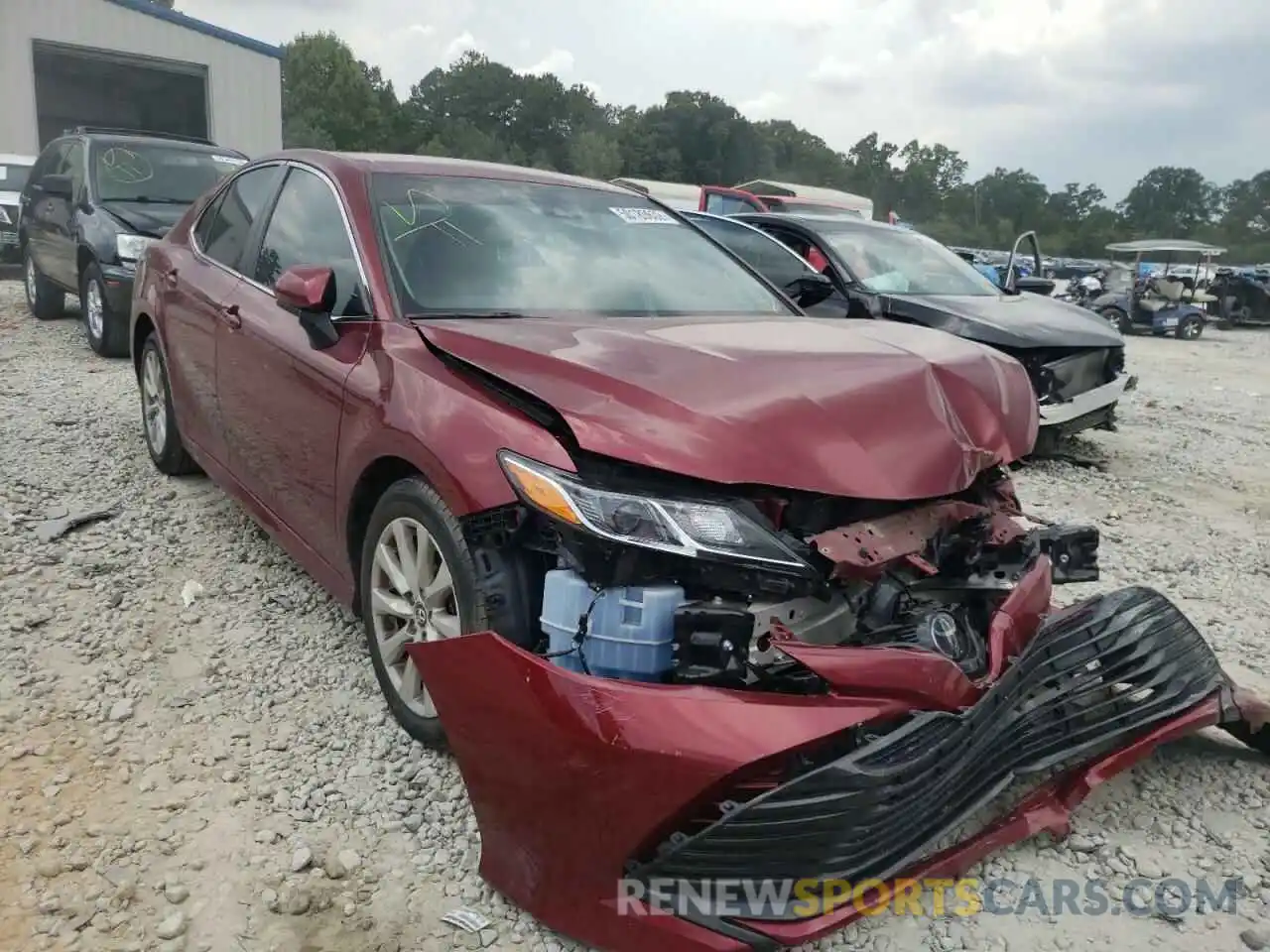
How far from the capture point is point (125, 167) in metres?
8.17

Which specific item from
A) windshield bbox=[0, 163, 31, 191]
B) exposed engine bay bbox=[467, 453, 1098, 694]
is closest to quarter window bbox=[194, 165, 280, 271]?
exposed engine bay bbox=[467, 453, 1098, 694]

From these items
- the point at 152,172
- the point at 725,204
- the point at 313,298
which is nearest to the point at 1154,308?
the point at 725,204

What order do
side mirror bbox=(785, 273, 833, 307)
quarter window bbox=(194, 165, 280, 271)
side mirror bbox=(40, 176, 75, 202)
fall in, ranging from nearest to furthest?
1. quarter window bbox=(194, 165, 280, 271)
2. side mirror bbox=(785, 273, 833, 307)
3. side mirror bbox=(40, 176, 75, 202)

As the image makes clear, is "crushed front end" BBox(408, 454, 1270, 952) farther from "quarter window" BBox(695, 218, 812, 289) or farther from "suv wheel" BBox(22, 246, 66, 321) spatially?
"suv wheel" BBox(22, 246, 66, 321)

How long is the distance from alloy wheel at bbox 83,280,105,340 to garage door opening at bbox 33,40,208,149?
1176 cm

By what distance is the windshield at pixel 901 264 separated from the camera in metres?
6.82

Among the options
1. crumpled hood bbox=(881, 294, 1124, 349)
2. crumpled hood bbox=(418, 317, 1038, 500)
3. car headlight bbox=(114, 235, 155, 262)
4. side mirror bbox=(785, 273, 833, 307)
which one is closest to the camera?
crumpled hood bbox=(418, 317, 1038, 500)

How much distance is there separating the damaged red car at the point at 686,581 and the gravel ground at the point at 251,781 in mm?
213

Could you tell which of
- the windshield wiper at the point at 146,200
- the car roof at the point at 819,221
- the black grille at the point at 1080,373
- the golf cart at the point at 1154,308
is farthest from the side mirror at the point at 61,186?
the golf cart at the point at 1154,308

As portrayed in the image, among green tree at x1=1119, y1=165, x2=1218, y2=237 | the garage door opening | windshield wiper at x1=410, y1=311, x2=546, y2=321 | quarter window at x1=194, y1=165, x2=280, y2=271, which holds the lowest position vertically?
windshield wiper at x1=410, y1=311, x2=546, y2=321

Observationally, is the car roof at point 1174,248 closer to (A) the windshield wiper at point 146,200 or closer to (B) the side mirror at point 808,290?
(B) the side mirror at point 808,290

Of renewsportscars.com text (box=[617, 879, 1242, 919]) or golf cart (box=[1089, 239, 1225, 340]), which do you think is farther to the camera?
golf cart (box=[1089, 239, 1225, 340])

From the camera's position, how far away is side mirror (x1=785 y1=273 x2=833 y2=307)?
18.5 ft

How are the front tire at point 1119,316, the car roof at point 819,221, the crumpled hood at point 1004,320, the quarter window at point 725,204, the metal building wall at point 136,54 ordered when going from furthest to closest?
the front tire at point 1119,316
the metal building wall at point 136,54
the quarter window at point 725,204
the car roof at point 819,221
the crumpled hood at point 1004,320
